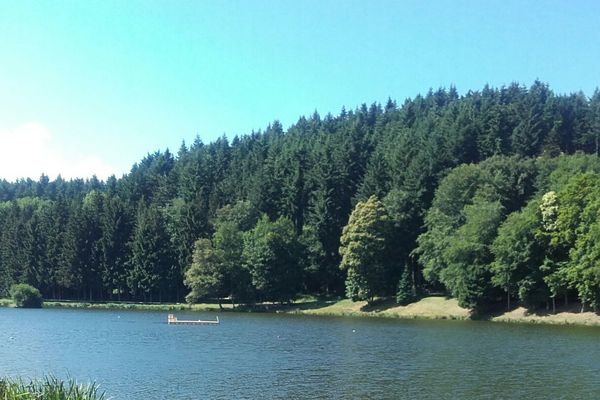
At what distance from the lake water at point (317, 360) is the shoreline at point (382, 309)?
772 centimetres

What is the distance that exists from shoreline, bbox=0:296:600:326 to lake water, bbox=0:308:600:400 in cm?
772

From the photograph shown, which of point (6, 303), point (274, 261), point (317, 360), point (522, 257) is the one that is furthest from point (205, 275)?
point (317, 360)

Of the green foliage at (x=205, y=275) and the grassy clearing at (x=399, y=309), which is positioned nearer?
the grassy clearing at (x=399, y=309)

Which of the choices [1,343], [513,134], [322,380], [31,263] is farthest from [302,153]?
[322,380]

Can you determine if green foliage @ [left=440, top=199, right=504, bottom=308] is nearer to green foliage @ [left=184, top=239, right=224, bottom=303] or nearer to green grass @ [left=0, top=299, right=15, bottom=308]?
green foliage @ [left=184, top=239, right=224, bottom=303]

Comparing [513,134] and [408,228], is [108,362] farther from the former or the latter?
[513,134]

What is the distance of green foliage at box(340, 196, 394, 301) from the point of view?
9125 cm

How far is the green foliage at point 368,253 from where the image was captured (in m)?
91.2

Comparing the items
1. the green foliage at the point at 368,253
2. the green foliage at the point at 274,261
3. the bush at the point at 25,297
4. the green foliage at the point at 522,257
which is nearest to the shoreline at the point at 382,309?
the green foliage at the point at 274,261

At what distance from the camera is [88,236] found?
126875 mm

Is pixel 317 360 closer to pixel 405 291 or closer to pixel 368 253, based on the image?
pixel 405 291

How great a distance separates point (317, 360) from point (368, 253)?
2022 inches

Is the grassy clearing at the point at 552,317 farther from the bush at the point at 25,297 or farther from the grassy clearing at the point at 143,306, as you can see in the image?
the bush at the point at 25,297

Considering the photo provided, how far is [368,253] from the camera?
92250 millimetres
